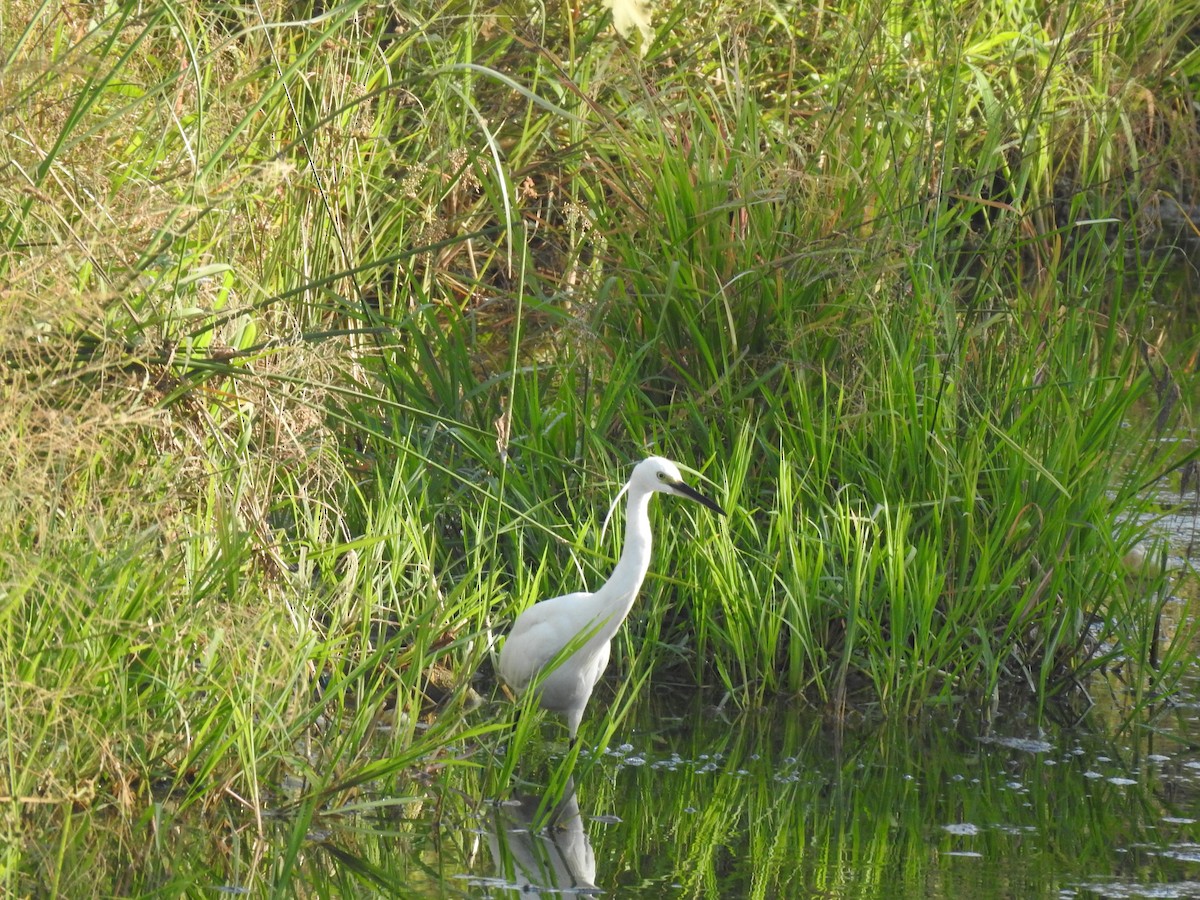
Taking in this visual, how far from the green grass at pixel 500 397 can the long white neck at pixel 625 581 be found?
22cm

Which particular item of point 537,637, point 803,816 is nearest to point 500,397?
point 537,637

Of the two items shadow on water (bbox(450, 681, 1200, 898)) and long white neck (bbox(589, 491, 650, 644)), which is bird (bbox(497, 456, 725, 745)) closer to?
long white neck (bbox(589, 491, 650, 644))

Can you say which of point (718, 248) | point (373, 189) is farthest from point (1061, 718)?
point (373, 189)

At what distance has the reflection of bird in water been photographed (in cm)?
330

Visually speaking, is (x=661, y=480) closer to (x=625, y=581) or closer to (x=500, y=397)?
(x=625, y=581)

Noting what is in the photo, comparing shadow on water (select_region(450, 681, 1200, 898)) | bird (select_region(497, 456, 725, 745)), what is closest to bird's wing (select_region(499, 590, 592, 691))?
bird (select_region(497, 456, 725, 745))

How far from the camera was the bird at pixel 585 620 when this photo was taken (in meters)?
3.85

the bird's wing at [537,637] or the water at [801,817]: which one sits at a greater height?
the bird's wing at [537,637]

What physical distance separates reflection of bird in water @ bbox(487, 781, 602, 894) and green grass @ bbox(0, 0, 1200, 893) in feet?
0.73

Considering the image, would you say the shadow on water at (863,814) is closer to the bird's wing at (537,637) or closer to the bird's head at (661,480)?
the bird's wing at (537,637)

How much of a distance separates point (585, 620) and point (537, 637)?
0.12 metres

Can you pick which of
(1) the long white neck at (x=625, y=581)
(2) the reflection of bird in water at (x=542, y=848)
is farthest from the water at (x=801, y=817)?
(1) the long white neck at (x=625, y=581)

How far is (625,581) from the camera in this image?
386cm

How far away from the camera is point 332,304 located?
4.68 metres
